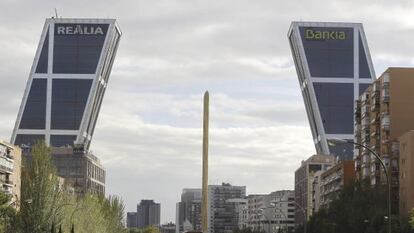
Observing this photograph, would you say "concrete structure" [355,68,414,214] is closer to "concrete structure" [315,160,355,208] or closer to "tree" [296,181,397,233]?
"tree" [296,181,397,233]

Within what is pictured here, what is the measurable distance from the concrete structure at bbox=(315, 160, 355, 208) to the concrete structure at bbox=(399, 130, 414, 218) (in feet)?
95.0

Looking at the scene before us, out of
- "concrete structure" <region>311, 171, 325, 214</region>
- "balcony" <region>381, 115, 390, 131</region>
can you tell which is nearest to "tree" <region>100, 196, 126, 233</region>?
"balcony" <region>381, 115, 390, 131</region>

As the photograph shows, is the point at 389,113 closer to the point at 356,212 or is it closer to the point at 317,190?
the point at 356,212

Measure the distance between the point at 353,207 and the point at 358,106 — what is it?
127 ft

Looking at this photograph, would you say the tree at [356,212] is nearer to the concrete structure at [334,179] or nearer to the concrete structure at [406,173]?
the concrete structure at [406,173]

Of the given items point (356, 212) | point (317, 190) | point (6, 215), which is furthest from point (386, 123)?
point (317, 190)

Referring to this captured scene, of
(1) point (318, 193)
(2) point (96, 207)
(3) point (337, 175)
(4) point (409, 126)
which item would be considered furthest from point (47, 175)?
(1) point (318, 193)

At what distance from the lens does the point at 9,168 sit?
125125mm

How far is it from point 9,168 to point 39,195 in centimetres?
5708

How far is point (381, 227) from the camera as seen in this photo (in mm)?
89188

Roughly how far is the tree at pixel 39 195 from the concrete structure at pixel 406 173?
156ft

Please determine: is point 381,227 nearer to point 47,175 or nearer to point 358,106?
point 47,175

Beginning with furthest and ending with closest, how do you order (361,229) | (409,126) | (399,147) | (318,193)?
(318,193), (409,126), (399,147), (361,229)

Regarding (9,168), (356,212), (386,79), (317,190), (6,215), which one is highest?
(386,79)
